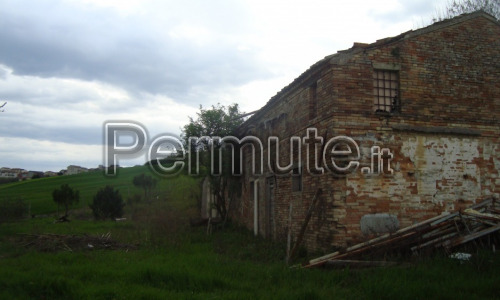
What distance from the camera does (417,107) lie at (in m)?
10.6

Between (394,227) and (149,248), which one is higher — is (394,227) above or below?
above

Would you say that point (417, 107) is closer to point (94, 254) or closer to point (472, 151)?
point (472, 151)


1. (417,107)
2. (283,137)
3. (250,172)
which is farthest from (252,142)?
(417,107)

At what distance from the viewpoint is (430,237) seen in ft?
28.7

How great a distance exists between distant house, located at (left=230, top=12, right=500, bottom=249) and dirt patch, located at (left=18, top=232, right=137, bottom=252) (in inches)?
227

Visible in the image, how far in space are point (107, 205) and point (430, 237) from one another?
2290cm

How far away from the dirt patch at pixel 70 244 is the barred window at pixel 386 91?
26.7 feet

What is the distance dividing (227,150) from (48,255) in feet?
32.7

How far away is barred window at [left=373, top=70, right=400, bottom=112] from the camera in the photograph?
1054 cm

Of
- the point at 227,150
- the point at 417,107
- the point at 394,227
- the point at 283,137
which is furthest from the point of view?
the point at 227,150

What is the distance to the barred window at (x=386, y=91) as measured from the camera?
1054cm

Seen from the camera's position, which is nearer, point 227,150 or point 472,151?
point 472,151

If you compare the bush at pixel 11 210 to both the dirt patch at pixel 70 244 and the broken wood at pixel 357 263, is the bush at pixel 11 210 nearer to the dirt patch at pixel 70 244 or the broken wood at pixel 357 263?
the dirt patch at pixel 70 244

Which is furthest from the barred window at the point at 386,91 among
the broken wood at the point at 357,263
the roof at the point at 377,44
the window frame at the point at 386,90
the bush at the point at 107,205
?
the bush at the point at 107,205
